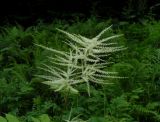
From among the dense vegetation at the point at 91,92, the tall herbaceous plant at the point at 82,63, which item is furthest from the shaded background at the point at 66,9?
the tall herbaceous plant at the point at 82,63

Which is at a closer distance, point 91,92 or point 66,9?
point 91,92

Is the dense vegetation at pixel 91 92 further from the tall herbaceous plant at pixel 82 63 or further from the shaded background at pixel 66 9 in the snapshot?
the shaded background at pixel 66 9

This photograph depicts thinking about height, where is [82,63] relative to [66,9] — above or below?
below

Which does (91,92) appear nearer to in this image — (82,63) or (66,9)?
(82,63)

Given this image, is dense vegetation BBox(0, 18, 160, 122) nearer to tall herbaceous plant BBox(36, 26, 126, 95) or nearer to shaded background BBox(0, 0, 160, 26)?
tall herbaceous plant BBox(36, 26, 126, 95)

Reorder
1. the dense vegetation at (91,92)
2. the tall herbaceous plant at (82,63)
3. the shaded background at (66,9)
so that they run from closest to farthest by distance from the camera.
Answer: the tall herbaceous plant at (82,63) < the dense vegetation at (91,92) < the shaded background at (66,9)

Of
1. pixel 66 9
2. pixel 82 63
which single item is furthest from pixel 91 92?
pixel 66 9

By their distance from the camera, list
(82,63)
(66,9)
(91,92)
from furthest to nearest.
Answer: (66,9) → (91,92) → (82,63)

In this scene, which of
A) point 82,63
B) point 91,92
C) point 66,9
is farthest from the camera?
point 66,9

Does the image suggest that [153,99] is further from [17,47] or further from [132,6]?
[132,6]
